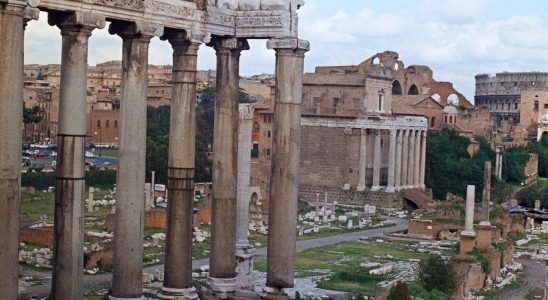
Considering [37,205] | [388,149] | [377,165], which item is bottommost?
[37,205]

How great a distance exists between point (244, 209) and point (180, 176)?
7.31 metres

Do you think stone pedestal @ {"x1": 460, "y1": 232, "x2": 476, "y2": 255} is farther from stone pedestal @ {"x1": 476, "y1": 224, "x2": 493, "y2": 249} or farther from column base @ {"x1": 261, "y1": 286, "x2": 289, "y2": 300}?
column base @ {"x1": 261, "y1": 286, "x2": 289, "y2": 300}

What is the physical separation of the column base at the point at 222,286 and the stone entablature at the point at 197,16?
3454mm

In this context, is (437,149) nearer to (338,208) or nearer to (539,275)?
(338,208)

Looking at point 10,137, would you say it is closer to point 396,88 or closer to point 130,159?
point 130,159

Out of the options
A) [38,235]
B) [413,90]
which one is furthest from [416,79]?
[38,235]

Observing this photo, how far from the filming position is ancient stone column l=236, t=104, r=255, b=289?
2059 centimetres

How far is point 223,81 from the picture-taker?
15102 millimetres

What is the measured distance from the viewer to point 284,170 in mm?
14648

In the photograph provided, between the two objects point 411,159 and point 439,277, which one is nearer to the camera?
point 439,277

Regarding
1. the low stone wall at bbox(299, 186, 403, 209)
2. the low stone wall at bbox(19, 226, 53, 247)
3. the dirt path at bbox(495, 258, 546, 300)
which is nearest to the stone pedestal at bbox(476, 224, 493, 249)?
the dirt path at bbox(495, 258, 546, 300)

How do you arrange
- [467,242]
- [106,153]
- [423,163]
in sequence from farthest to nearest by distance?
1. [106,153]
2. [423,163]
3. [467,242]

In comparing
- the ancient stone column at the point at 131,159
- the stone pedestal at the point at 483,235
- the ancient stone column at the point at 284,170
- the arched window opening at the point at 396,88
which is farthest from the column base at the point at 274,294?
the arched window opening at the point at 396,88

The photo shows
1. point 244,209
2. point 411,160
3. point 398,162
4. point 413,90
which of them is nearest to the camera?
point 244,209
